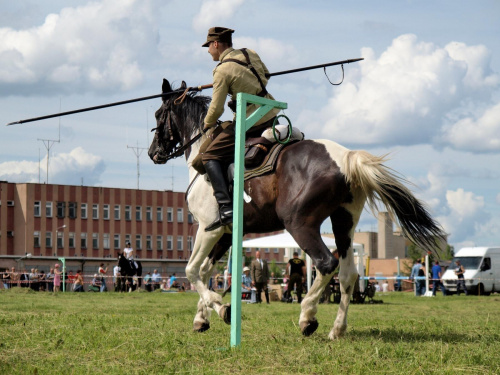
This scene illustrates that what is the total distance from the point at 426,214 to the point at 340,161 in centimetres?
114

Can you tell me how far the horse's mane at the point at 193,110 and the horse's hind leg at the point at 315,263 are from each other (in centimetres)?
276

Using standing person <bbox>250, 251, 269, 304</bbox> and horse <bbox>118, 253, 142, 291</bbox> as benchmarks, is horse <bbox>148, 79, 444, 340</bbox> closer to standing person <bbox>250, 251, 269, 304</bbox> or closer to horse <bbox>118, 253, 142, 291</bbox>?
standing person <bbox>250, 251, 269, 304</bbox>

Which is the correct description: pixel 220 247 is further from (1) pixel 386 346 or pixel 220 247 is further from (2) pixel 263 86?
(1) pixel 386 346

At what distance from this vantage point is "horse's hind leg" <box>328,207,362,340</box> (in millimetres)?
8711

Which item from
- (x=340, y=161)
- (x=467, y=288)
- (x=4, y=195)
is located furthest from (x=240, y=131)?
(x=4, y=195)

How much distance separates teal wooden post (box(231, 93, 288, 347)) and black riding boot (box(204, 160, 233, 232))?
1149 millimetres

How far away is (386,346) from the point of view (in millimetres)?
7430

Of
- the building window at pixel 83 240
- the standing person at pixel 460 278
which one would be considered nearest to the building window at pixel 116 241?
the building window at pixel 83 240

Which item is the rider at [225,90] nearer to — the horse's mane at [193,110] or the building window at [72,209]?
the horse's mane at [193,110]

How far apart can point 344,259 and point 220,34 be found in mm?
2895

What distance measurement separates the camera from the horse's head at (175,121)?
1077cm

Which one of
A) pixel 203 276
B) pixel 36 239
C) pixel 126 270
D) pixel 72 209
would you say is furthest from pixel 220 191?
pixel 72 209

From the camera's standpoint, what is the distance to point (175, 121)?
1094 centimetres

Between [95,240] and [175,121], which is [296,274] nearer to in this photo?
[175,121]
